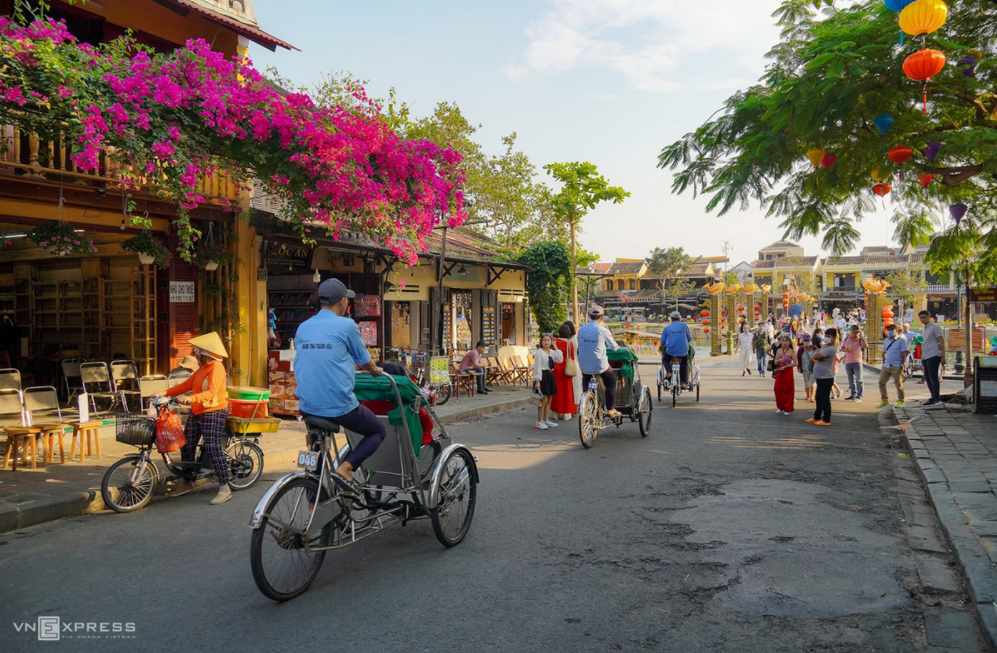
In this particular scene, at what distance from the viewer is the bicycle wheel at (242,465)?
7082mm

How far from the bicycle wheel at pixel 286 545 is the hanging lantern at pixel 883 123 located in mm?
9132

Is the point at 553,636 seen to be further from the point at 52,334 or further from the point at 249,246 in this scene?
the point at 52,334

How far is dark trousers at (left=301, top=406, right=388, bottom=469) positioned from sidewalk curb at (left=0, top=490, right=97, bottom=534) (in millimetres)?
3318

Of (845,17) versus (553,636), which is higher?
(845,17)

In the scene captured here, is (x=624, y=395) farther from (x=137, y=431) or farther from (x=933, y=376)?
(x=933, y=376)

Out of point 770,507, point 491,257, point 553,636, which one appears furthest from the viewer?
point 491,257

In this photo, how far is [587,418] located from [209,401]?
479 cm

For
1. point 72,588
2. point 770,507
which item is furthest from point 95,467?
point 770,507

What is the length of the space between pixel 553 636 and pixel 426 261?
14075 mm

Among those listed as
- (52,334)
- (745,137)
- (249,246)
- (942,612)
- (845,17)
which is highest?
(845,17)

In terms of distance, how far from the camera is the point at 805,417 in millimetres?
12578

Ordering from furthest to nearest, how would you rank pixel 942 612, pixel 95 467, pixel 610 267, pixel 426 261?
pixel 610 267, pixel 426 261, pixel 95 467, pixel 942 612

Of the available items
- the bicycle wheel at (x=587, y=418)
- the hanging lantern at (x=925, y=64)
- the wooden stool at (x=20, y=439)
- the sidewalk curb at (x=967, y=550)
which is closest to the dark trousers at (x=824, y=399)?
the sidewalk curb at (x=967, y=550)

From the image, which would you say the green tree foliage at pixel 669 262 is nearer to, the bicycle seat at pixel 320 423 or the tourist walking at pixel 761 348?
the tourist walking at pixel 761 348
